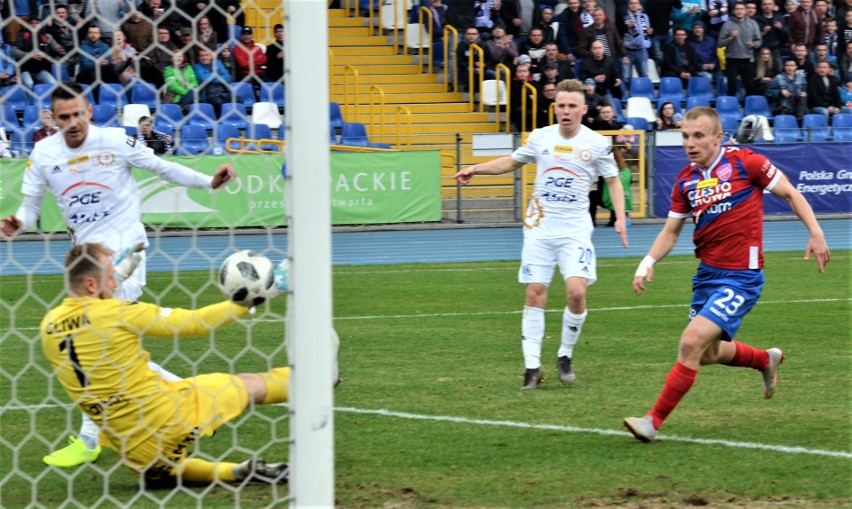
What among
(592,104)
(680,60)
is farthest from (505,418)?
(680,60)

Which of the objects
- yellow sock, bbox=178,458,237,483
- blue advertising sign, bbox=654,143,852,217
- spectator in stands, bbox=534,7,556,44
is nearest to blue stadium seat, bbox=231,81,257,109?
yellow sock, bbox=178,458,237,483

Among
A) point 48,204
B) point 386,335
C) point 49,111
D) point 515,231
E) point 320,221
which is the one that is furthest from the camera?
point 515,231

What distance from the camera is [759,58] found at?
23.9 m

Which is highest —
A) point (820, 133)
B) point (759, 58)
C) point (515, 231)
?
point (759, 58)

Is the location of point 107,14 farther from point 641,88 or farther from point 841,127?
point 641,88

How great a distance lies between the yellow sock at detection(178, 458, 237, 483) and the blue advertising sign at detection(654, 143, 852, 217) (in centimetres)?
1644

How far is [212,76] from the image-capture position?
200 inches

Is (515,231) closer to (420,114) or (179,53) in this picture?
(420,114)

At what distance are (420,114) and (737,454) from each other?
1761 centimetres

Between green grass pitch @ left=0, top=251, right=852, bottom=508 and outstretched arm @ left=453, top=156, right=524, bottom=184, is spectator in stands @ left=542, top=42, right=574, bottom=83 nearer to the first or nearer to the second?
green grass pitch @ left=0, top=251, right=852, bottom=508

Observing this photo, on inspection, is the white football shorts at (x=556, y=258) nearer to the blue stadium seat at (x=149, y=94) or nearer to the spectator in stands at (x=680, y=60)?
the blue stadium seat at (x=149, y=94)

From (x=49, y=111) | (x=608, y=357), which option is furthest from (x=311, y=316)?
(x=608, y=357)

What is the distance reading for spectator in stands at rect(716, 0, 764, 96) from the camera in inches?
926

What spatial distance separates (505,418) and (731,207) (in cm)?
176
